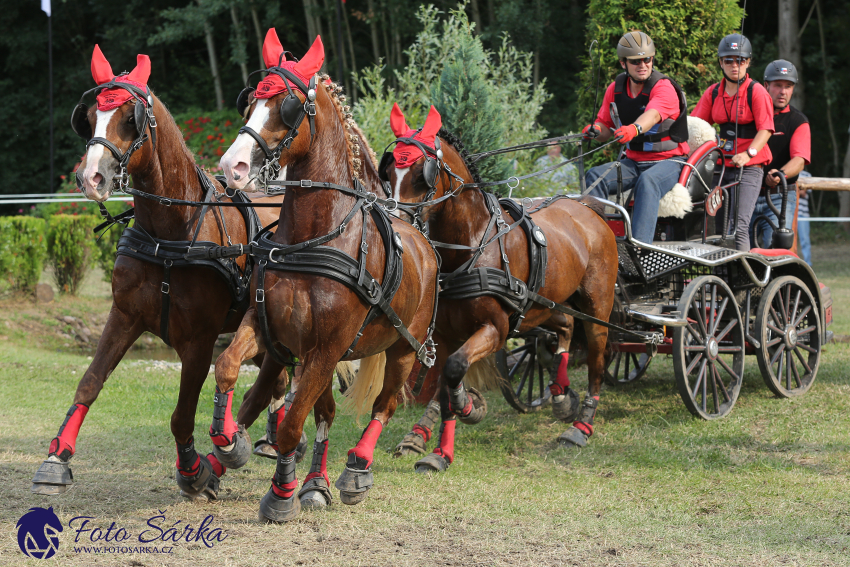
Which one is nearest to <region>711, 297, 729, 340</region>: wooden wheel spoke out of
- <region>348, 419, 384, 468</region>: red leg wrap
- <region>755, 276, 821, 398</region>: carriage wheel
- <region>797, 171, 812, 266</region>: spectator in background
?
<region>755, 276, 821, 398</region>: carriage wheel

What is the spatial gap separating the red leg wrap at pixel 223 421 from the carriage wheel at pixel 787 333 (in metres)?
4.53

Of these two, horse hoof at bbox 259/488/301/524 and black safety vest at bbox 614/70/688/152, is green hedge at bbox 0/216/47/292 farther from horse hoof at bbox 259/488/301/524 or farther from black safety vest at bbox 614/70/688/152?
horse hoof at bbox 259/488/301/524

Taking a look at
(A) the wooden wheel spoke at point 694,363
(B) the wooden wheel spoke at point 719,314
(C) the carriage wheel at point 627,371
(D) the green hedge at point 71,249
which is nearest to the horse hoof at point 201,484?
(A) the wooden wheel spoke at point 694,363

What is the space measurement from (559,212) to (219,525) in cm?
315

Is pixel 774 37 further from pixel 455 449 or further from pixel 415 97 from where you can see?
pixel 455 449

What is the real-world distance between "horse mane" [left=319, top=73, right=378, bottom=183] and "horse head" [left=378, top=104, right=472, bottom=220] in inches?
13.4

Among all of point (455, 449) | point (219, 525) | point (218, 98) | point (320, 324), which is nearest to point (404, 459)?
point (455, 449)

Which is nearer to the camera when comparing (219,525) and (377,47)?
(219,525)

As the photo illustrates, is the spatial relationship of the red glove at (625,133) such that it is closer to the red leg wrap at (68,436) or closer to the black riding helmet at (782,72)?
the black riding helmet at (782,72)

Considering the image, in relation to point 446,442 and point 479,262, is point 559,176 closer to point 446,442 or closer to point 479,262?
point 479,262

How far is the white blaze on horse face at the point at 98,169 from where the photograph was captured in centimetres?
372

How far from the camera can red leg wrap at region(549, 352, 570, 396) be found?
596 cm

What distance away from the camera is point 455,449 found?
5906 mm

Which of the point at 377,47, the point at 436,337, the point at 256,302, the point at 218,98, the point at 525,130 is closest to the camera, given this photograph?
the point at 256,302
